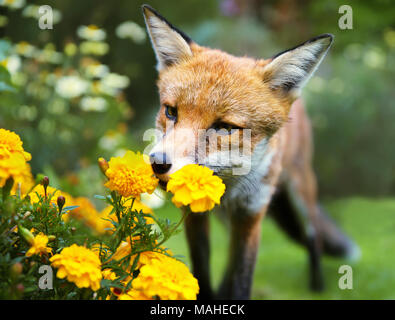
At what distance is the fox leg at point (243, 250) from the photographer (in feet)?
8.04

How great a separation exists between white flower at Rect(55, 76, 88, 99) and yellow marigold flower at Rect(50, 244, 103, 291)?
318cm

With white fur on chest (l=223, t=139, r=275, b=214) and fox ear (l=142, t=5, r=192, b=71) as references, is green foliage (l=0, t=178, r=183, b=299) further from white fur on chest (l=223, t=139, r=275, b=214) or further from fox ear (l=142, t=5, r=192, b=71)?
fox ear (l=142, t=5, r=192, b=71)

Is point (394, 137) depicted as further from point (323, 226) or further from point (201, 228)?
point (201, 228)

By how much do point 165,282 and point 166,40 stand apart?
1.41 m

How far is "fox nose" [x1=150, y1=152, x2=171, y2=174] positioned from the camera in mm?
1661

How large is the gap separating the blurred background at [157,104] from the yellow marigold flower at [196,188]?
1.39m

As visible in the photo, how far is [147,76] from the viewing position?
6.31 metres

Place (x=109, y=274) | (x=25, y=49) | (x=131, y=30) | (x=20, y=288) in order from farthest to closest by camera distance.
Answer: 1. (x=131, y=30)
2. (x=25, y=49)
3. (x=109, y=274)
4. (x=20, y=288)

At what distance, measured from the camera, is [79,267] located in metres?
1.25

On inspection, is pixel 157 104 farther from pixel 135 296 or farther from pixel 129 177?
pixel 135 296

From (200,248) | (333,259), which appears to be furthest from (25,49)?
(333,259)

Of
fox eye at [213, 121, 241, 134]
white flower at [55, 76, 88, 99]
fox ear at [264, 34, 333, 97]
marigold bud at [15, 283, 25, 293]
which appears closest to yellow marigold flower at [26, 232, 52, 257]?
marigold bud at [15, 283, 25, 293]

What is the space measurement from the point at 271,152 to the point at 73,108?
3136 millimetres
